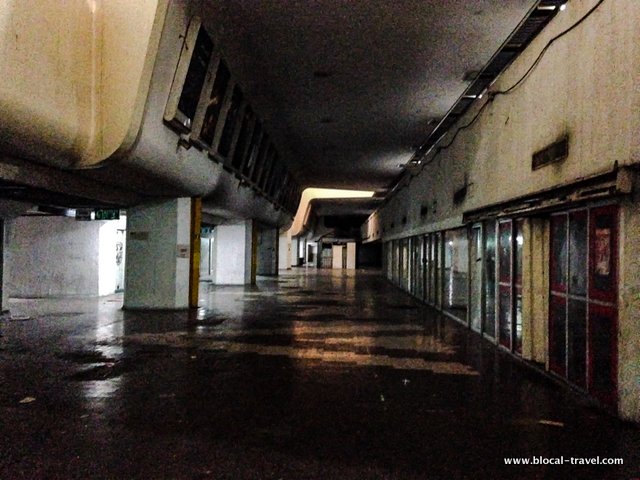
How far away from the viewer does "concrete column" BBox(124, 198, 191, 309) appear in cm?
1338

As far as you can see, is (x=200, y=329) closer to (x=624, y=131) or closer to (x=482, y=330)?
(x=482, y=330)

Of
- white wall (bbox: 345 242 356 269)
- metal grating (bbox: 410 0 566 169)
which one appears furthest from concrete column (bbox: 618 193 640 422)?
white wall (bbox: 345 242 356 269)

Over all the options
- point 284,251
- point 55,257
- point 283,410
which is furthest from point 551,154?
point 284,251

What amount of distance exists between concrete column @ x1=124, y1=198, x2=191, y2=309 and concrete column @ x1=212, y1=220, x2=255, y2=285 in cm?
957

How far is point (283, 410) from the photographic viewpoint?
5535 millimetres

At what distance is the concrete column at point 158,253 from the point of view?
43.9 ft

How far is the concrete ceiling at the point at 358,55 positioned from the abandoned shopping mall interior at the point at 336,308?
0.06 meters

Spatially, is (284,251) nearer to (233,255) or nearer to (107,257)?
(233,255)

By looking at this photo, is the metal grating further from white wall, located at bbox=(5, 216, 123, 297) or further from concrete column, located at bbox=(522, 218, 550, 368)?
white wall, located at bbox=(5, 216, 123, 297)

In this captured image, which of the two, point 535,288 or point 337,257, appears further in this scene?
point 337,257

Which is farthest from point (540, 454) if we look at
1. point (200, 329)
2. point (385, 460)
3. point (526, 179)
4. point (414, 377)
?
point (200, 329)

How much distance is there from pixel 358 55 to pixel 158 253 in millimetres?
7129

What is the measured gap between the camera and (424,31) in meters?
8.48

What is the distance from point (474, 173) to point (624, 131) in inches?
220
